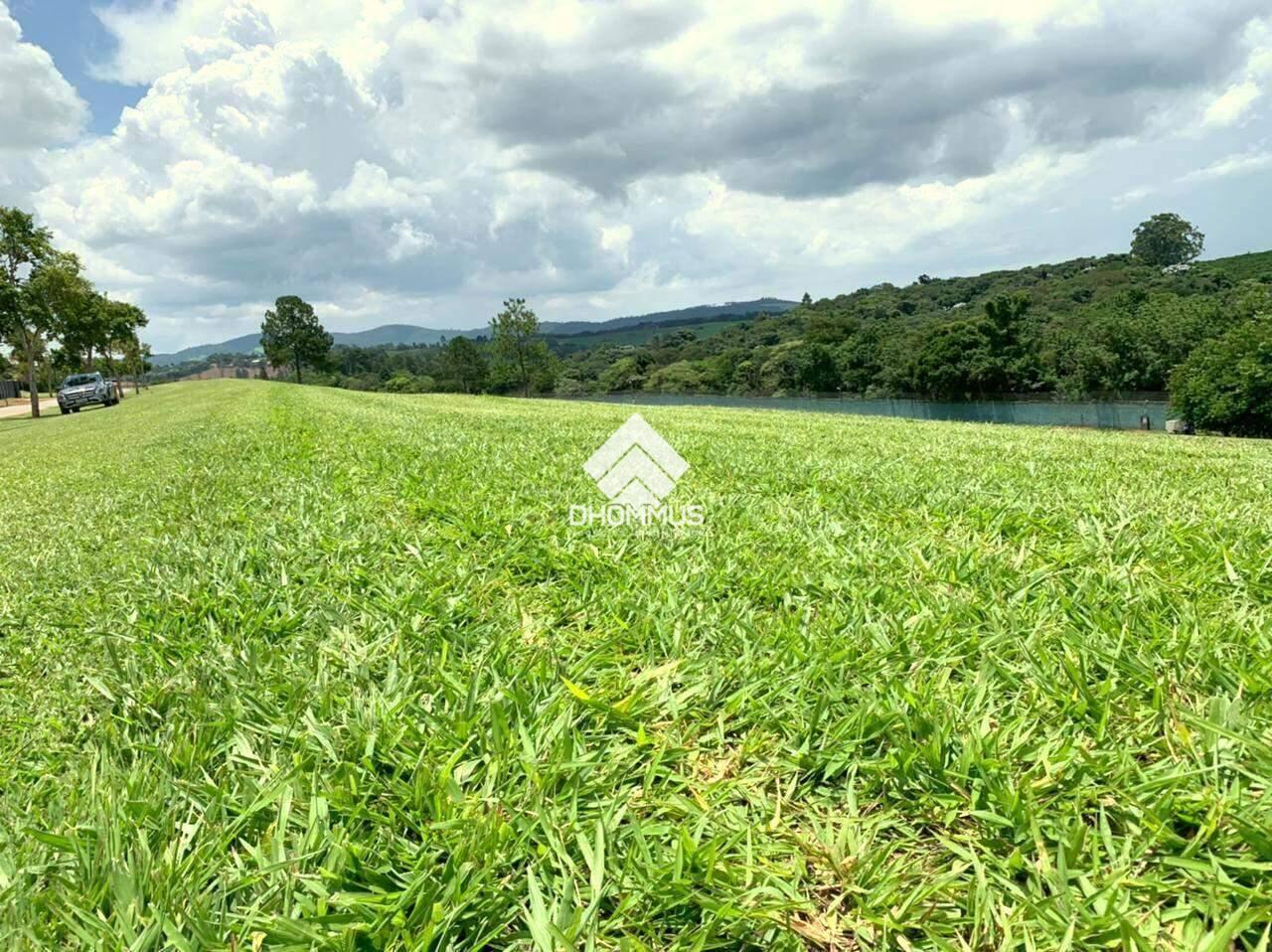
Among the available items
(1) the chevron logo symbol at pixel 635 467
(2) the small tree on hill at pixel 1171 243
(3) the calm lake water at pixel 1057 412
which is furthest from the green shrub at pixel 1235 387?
(2) the small tree on hill at pixel 1171 243

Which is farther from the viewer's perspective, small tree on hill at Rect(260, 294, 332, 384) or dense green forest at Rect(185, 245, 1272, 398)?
small tree on hill at Rect(260, 294, 332, 384)

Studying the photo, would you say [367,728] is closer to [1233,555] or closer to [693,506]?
[693,506]

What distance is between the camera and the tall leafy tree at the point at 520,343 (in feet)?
154

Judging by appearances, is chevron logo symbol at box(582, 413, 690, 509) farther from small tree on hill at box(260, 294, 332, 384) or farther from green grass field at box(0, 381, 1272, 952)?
small tree on hill at box(260, 294, 332, 384)

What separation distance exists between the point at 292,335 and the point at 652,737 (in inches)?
2525

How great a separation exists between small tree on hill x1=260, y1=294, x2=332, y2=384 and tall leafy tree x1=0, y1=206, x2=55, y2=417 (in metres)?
33.3

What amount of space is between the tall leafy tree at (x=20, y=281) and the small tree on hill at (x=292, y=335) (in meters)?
33.3

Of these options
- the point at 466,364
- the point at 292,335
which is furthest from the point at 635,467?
the point at 466,364

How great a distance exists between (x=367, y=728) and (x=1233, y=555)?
118 inches

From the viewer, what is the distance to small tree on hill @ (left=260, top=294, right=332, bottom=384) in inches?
2212

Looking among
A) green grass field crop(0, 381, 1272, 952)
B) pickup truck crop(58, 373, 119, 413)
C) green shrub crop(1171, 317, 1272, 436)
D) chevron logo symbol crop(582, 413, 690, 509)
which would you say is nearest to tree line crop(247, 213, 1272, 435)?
green shrub crop(1171, 317, 1272, 436)

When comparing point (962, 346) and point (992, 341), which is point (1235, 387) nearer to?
point (992, 341)

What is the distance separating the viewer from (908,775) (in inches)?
53.7

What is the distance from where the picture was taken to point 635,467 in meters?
4.33
